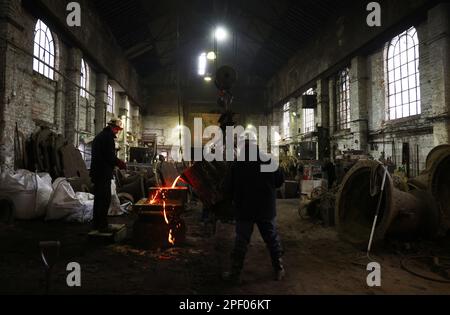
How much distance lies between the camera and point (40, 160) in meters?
7.11

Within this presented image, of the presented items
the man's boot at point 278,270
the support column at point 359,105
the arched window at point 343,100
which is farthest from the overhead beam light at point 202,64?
the man's boot at point 278,270

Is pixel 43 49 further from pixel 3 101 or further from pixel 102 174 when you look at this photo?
pixel 102 174

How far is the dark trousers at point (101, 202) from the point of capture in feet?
15.1

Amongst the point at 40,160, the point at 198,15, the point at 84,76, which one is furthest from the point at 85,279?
the point at 198,15

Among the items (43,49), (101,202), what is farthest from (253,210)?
(43,49)

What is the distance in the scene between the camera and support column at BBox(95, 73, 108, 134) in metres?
14.3

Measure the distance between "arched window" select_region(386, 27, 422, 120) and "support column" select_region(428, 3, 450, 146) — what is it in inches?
41.1

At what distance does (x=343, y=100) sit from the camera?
1435 cm

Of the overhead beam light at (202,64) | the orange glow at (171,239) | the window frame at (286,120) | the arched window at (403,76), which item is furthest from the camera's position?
the overhead beam light at (202,64)

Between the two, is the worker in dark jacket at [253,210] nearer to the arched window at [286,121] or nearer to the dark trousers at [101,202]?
the dark trousers at [101,202]

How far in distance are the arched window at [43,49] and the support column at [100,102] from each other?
150 inches

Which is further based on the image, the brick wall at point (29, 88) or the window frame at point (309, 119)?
the window frame at point (309, 119)

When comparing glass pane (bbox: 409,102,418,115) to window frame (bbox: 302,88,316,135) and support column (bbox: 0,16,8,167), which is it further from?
support column (bbox: 0,16,8,167)
